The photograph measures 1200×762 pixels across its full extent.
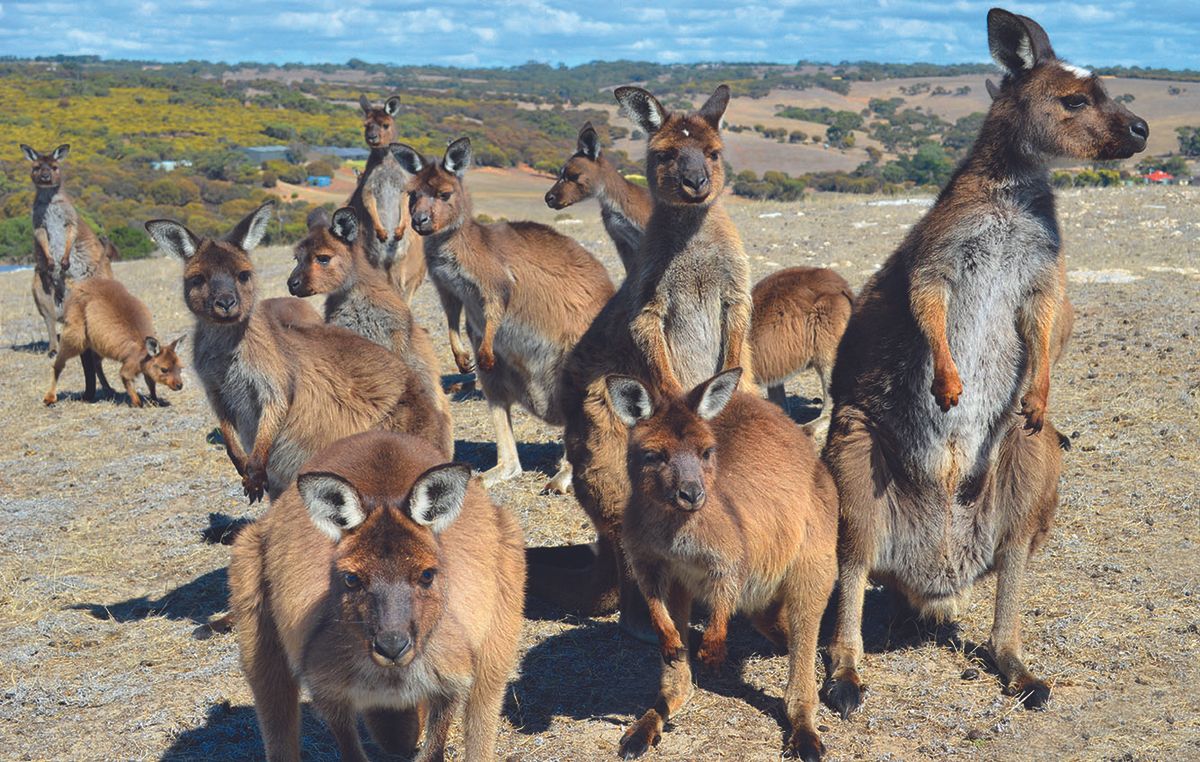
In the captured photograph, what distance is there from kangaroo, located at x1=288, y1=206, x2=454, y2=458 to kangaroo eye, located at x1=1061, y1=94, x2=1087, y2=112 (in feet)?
15.0

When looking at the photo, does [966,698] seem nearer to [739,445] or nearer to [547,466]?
[739,445]

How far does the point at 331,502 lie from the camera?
3408mm

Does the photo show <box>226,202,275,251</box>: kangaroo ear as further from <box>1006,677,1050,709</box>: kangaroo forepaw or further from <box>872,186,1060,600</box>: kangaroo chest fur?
<box>1006,677,1050,709</box>: kangaroo forepaw

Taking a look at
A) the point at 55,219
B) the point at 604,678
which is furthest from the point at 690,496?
the point at 55,219

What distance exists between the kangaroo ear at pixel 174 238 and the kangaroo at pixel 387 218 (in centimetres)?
483

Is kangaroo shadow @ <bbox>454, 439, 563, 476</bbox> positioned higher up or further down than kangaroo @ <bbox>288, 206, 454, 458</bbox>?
further down

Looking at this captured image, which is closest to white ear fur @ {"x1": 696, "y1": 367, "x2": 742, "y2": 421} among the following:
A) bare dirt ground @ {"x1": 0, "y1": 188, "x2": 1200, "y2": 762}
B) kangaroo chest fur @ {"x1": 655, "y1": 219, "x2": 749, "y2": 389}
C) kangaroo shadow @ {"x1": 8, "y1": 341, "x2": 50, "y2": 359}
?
bare dirt ground @ {"x1": 0, "y1": 188, "x2": 1200, "y2": 762}

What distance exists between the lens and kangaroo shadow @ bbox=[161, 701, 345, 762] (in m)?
4.48

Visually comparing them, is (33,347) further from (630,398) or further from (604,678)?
(630,398)

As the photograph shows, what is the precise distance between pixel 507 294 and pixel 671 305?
9.40ft

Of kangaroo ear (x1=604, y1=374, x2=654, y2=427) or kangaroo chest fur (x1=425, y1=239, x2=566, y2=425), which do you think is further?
kangaroo chest fur (x1=425, y1=239, x2=566, y2=425)

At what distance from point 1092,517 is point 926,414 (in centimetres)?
199

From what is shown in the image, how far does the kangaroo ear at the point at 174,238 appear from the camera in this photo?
252 inches

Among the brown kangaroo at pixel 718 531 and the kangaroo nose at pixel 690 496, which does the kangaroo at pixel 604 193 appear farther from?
the kangaroo nose at pixel 690 496
